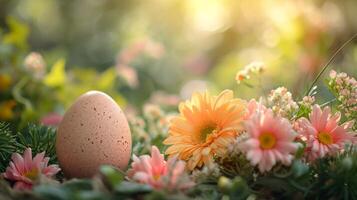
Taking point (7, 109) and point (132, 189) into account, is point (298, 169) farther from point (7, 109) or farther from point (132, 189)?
point (7, 109)

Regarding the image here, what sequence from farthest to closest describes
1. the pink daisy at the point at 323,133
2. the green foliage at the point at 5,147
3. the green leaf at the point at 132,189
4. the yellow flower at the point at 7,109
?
the yellow flower at the point at 7,109, the green foliage at the point at 5,147, the pink daisy at the point at 323,133, the green leaf at the point at 132,189

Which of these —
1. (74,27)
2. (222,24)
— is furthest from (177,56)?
(74,27)

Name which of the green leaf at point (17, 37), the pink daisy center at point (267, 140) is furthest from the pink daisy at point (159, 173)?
the green leaf at point (17, 37)

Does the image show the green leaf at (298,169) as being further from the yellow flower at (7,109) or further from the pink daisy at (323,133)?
the yellow flower at (7,109)

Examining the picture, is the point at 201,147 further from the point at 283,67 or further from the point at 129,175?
the point at 283,67

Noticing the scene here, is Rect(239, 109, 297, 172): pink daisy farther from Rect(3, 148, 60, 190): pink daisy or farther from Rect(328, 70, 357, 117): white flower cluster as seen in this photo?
Rect(3, 148, 60, 190): pink daisy

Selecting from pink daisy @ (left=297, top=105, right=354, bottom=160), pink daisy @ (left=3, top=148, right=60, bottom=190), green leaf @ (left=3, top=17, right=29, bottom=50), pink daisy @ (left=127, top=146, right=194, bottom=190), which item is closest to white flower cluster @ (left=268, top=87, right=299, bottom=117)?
pink daisy @ (left=297, top=105, right=354, bottom=160)
